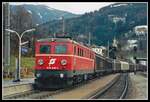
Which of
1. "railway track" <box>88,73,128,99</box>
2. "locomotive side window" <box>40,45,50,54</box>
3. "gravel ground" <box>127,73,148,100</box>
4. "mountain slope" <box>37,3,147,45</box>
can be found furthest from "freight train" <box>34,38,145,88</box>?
"mountain slope" <box>37,3,147,45</box>

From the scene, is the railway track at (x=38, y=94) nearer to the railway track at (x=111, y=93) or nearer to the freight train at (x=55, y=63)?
the freight train at (x=55, y=63)

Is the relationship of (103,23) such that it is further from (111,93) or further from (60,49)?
(111,93)

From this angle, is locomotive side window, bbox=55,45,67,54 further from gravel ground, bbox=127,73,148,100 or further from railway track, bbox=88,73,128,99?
gravel ground, bbox=127,73,148,100

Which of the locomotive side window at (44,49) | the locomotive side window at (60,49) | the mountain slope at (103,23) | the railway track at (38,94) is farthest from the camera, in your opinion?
the mountain slope at (103,23)

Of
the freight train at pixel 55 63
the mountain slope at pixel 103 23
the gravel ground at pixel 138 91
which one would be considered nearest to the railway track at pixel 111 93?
the gravel ground at pixel 138 91

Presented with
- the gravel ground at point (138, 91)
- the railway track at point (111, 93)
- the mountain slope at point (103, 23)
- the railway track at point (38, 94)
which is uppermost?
the mountain slope at point (103, 23)

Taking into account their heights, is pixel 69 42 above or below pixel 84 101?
above

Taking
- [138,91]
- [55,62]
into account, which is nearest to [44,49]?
[55,62]

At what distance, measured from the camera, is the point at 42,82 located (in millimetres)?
27969

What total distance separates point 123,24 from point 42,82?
101 m

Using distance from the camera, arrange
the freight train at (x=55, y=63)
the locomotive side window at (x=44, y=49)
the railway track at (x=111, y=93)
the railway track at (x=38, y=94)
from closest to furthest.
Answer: the railway track at (x=38, y=94) → the railway track at (x=111, y=93) → the freight train at (x=55, y=63) → the locomotive side window at (x=44, y=49)

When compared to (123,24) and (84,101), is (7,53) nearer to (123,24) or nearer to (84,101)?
(84,101)

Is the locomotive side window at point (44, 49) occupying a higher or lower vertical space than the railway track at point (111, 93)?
higher

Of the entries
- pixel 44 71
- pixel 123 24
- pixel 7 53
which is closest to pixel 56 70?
pixel 44 71
